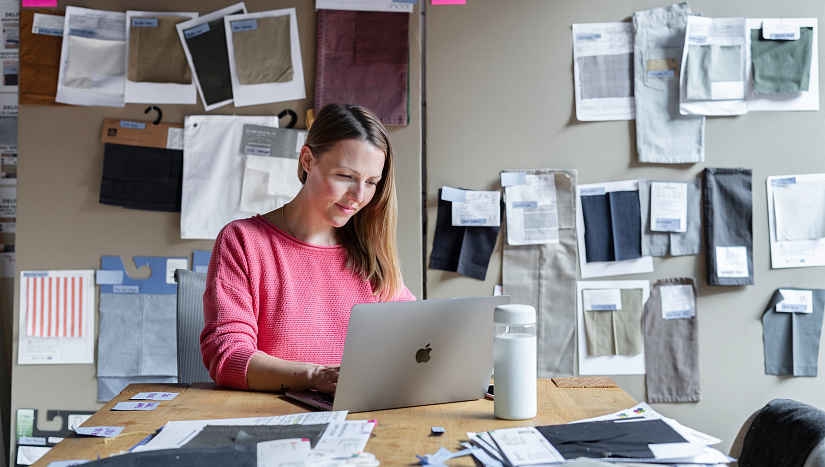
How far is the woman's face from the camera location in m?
1.61

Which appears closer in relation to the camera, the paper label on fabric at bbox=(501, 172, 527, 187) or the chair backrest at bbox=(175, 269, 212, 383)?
the chair backrest at bbox=(175, 269, 212, 383)

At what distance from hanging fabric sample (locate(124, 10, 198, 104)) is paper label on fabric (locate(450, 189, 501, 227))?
1.05m

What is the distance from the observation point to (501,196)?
8.14 ft

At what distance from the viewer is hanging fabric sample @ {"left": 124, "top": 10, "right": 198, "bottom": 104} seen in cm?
245

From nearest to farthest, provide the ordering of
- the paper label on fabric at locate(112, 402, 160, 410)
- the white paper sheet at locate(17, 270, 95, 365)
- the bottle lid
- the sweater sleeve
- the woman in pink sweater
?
the bottle lid, the paper label on fabric at locate(112, 402, 160, 410), the sweater sleeve, the woman in pink sweater, the white paper sheet at locate(17, 270, 95, 365)

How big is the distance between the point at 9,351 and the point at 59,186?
25.5 inches

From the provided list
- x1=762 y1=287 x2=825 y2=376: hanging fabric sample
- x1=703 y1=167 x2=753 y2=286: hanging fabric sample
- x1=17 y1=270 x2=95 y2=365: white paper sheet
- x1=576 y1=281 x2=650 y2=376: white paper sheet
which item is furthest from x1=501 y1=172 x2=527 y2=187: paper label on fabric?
x1=17 y1=270 x2=95 y2=365: white paper sheet

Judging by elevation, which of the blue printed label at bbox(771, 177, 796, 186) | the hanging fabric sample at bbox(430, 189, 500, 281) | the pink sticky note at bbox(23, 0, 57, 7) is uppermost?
the pink sticky note at bbox(23, 0, 57, 7)

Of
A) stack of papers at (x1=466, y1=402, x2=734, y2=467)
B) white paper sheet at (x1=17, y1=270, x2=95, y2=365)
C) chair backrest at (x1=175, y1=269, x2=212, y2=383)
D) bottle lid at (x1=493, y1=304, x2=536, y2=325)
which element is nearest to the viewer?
stack of papers at (x1=466, y1=402, x2=734, y2=467)

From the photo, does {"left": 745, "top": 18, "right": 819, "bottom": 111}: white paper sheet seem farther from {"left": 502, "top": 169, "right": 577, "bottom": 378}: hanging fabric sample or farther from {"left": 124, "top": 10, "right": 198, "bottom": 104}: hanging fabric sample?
{"left": 124, "top": 10, "right": 198, "bottom": 104}: hanging fabric sample

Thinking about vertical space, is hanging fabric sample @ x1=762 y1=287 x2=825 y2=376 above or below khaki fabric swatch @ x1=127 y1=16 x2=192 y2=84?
below

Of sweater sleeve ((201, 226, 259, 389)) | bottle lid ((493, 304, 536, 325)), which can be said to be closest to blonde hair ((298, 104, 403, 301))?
sweater sleeve ((201, 226, 259, 389))

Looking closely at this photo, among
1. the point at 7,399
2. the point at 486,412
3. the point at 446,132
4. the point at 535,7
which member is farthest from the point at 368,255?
the point at 7,399

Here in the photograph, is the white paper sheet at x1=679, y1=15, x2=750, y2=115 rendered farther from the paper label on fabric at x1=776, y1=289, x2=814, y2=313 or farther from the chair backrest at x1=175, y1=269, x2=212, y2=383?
the chair backrest at x1=175, y1=269, x2=212, y2=383
